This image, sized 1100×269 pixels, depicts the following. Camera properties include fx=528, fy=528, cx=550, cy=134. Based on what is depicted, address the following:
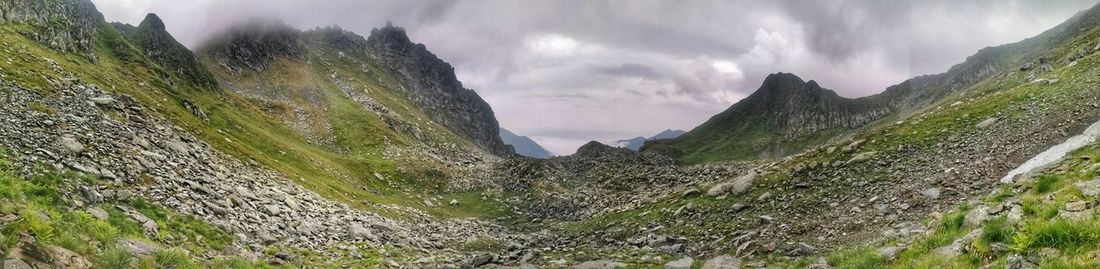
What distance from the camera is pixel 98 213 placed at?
1920 cm

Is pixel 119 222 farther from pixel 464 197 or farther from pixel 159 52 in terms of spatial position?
pixel 159 52

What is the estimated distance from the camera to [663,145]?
522ft

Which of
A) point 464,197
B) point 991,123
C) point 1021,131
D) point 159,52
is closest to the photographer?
point 1021,131

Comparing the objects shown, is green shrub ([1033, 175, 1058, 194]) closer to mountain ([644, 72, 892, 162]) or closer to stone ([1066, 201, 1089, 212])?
stone ([1066, 201, 1089, 212])

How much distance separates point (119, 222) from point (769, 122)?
162666 millimetres

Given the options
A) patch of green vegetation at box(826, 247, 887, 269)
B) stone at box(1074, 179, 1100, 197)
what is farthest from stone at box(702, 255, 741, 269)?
stone at box(1074, 179, 1100, 197)

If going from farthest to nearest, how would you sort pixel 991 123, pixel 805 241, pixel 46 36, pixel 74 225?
pixel 46 36
pixel 991 123
pixel 805 241
pixel 74 225

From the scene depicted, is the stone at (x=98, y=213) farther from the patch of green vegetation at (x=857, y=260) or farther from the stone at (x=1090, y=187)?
the stone at (x=1090, y=187)

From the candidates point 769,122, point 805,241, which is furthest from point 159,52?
point 769,122

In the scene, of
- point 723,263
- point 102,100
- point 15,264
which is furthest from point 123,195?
point 723,263

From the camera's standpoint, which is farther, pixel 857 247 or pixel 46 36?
pixel 46 36

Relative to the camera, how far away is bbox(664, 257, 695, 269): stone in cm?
2478

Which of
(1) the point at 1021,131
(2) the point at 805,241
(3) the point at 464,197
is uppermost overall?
(1) the point at 1021,131

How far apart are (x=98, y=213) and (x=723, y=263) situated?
984 inches
